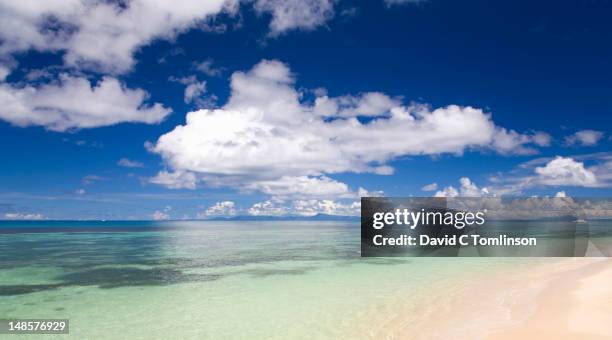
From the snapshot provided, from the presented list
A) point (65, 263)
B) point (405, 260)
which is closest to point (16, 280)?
point (65, 263)

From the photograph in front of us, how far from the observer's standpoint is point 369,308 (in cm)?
2106

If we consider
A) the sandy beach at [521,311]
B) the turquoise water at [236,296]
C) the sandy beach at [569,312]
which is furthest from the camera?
the turquoise water at [236,296]

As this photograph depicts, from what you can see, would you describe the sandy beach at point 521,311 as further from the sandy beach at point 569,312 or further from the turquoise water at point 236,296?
the turquoise water at point 236,296

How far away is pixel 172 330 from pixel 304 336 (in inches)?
247

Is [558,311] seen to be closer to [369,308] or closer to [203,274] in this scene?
[369,308]

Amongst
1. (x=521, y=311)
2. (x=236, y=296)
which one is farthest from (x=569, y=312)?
(x=236, y=296)

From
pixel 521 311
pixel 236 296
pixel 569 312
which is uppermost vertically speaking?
pixel 569 312

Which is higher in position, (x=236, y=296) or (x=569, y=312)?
(x=569, y=312)

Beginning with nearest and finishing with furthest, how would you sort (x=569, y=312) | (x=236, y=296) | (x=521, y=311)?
(x=569, y=312) < (x=521, y=311) < (x=236, y=296)

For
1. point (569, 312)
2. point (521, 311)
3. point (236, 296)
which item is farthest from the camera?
point (236, 296)

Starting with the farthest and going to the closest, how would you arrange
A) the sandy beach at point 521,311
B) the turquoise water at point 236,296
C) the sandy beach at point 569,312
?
the turquoise water at point 236,296, the sandy beach at point 521,311, the sandy beach at point 569,312

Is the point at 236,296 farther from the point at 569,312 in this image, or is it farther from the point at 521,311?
the point at 569,312

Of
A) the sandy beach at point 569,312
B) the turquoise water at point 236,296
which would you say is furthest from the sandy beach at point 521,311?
the turquoise water at point 236,296

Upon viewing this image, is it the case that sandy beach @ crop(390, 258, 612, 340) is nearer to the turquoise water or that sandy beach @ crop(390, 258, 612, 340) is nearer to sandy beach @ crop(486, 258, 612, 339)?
sandy beach @ crop(486, 258, 612, 339)
